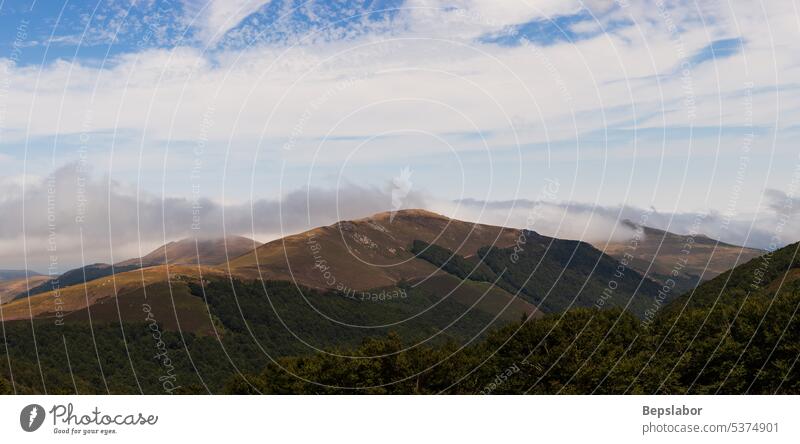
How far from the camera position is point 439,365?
4104 inches

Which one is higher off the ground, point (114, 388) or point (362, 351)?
point (362, 351)

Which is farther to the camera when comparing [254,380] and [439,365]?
[254,380]

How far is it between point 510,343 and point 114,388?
12384 centimetres

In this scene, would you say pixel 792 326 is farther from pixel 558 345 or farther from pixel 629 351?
pixel 558 345

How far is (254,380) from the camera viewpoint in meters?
116

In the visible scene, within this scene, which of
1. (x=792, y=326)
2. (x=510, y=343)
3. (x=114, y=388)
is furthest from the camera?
(x=114, y=388)
